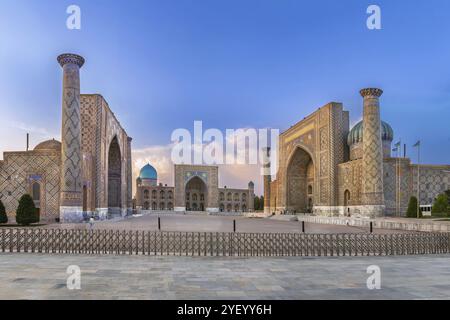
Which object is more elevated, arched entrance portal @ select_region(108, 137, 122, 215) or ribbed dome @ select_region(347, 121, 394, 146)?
ribbed dome @ select_region(347, 121, 394, 146)

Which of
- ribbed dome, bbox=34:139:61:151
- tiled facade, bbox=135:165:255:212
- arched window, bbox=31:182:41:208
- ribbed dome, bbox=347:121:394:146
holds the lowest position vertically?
tiled facade, bbox=135:165:255:212

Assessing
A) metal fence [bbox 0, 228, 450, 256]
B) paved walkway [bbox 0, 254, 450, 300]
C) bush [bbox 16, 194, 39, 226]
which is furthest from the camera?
bush [bbox 16, 194, 39, 226]

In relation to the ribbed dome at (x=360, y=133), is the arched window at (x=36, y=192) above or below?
below

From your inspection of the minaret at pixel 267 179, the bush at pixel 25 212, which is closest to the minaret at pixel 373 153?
the bush at pixel 25 212

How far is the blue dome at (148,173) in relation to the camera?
84.4 m

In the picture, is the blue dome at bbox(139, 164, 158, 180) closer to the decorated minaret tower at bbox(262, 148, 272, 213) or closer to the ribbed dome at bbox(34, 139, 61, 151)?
the decorated minaret tower at bbox(262, 148, 272, 213)

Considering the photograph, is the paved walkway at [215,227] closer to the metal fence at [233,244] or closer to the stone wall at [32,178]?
the stone wall at [32,178]

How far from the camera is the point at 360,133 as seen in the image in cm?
3800

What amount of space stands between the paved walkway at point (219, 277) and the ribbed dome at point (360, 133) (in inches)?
1125

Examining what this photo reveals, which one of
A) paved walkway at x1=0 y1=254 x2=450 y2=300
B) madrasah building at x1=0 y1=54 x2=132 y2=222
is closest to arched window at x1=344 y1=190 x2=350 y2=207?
madrasah building at x1=0 y1=54 x2=132 y2=222

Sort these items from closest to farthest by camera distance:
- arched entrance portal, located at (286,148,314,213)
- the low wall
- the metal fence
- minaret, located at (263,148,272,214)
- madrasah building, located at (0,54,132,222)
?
1. the metal fence
2. the low wall
3. madrasah building, located at (0,54,132,222)
4. arched entrance portal, located at (286,148,314,213)
5. minaret, located at (263,148,272,214)

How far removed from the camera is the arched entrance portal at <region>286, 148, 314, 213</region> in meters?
51.0

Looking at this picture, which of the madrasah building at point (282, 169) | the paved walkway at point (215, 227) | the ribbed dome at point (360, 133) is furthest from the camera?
the ribbed dome at point (360, 133)
